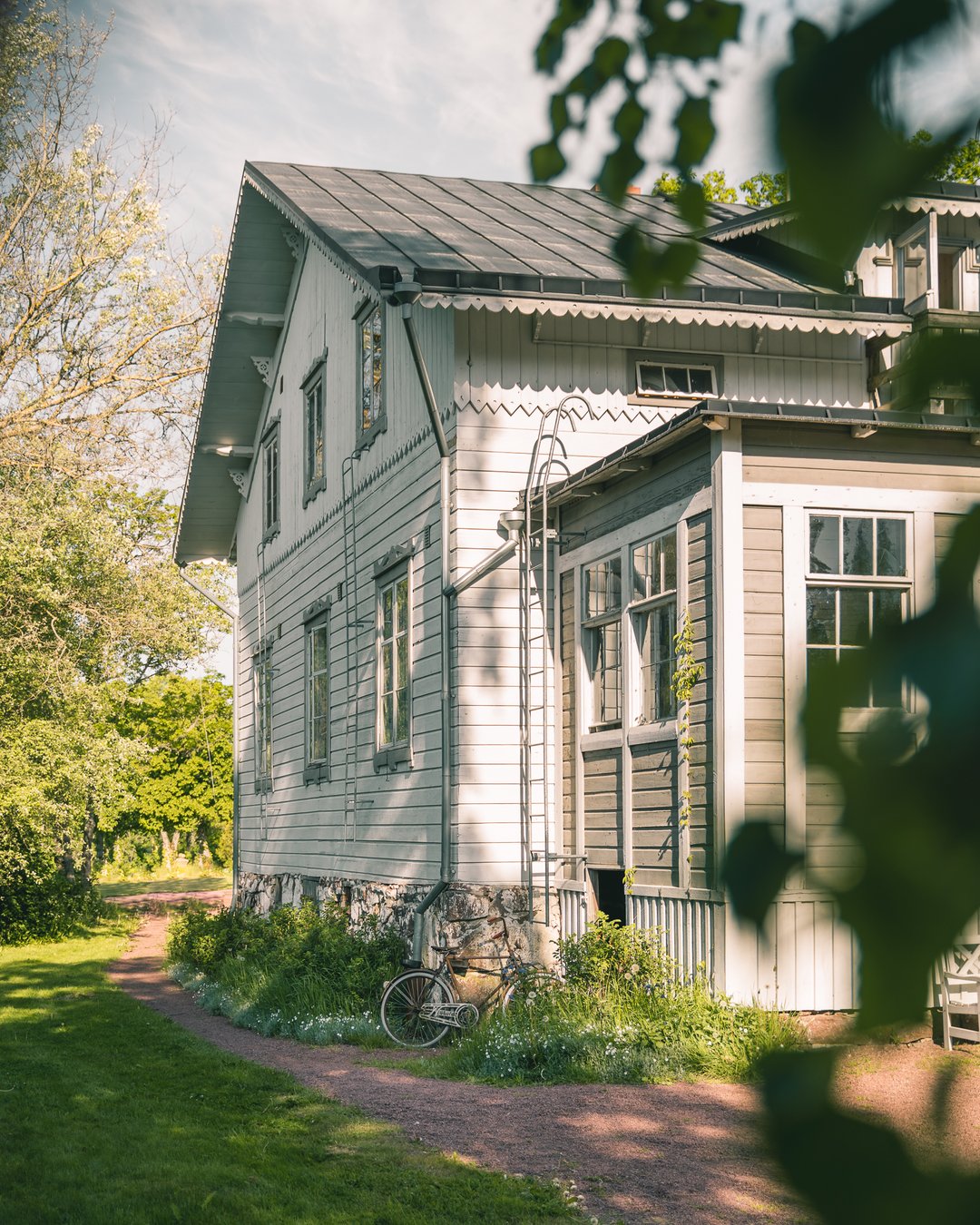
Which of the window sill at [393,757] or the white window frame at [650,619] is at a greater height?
the white window frame at [650,619]

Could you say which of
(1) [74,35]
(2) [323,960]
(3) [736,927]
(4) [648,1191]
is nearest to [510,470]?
(2) [323,960]

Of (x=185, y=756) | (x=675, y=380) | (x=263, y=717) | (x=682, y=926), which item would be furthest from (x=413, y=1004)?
(x=185, y=756)

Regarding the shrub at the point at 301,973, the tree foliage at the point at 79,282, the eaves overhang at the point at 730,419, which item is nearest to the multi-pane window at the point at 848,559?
the eaves overhang at the point at 730,419

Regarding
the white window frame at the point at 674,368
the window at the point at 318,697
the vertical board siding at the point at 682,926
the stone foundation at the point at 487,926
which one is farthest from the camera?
the window at the point at 318,697

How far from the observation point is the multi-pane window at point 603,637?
419 inches

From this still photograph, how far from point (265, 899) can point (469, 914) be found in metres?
8.86

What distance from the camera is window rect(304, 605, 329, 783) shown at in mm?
16469

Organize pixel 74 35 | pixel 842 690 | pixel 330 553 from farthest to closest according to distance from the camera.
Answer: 1. pixel 74 35
2. pixel 330 553
3. pixel 842 690

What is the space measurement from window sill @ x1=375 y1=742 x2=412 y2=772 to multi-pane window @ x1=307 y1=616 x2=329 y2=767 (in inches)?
95.3

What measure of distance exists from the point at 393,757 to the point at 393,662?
93 centimetres

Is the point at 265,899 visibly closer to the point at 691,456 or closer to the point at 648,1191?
the point at 691,456

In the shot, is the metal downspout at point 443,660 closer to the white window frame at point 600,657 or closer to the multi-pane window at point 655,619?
the white window frame at point 600,657

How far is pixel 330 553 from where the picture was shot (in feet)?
53.7

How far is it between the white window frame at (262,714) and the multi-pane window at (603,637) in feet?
31.1
